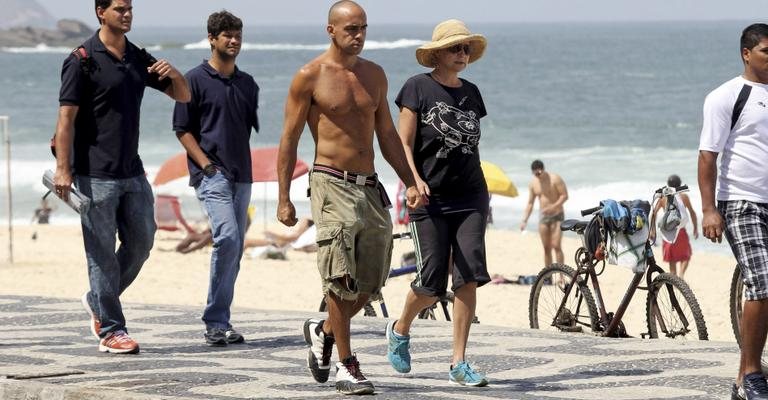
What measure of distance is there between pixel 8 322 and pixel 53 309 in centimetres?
71

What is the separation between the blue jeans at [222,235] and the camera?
352 inches

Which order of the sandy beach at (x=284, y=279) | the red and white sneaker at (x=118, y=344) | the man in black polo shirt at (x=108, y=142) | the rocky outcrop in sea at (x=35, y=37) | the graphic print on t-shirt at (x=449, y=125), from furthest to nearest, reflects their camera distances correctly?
the rocky outcrop in sea at (x=35, y=37) → the sandy beach at (x=284, y=279) → the red and white sneaker at (x=118, y=344) → the man in black polo shirt at (x=108, y=142) → the graphic print on t-shirt at (x=449, y=125)

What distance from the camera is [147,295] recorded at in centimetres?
1853

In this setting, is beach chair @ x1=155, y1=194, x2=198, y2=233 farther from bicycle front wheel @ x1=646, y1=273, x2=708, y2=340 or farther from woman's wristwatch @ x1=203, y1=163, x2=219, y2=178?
woman's wristwatch @ x1=203, y1=163, x2=219, y2=178

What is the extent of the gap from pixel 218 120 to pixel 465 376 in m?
2.55

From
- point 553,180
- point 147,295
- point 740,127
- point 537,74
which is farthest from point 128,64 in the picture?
point 537,74

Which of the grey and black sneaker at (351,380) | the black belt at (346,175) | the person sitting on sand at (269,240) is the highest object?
the black belt at (346,175)

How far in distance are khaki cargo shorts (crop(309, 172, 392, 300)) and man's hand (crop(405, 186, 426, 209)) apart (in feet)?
0.47

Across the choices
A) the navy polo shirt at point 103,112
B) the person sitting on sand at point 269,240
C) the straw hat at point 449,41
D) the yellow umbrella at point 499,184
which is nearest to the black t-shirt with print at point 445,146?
the straw hat at point 449,41

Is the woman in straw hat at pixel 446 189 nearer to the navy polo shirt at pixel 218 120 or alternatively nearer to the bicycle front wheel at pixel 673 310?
the navy polo shirt at pixel 218 120

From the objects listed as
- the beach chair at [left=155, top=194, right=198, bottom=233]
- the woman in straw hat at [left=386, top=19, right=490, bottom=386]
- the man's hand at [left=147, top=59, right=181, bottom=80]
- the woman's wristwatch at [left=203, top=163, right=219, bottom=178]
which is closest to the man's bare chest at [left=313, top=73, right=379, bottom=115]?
the woman in straw hat at [left=386, top=19, right=490, bottom=386]

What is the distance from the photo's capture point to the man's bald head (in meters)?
7.00

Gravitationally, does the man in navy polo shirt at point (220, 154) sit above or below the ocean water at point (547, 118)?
above

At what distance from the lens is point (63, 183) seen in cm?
813
